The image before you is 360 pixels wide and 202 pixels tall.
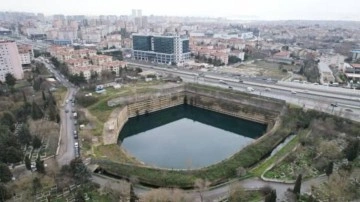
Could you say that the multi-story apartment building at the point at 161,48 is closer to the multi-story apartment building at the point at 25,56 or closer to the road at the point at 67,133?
the multi-story apartment building at the point at 25,56

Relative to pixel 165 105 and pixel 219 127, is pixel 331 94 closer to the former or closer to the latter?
pixel 219 127

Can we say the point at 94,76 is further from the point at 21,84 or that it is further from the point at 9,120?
the point at 9,120

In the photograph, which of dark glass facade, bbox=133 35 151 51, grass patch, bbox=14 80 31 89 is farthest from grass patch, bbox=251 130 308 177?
dark glass facade, bbox=133 35 151 51

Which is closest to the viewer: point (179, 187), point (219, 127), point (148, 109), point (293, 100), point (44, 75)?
point (179, 187)

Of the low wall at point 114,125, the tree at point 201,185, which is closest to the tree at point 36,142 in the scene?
the low wall at point 114,125

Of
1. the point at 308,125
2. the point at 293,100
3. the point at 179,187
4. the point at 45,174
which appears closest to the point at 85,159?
the point at 45,174

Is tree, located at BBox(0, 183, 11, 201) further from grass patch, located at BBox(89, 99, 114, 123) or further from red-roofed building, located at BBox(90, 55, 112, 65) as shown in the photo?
red-roofed building, located at BBox(90, 55, 112, 65)

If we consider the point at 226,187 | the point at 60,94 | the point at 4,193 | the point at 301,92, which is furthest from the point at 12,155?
the point at 301,92
